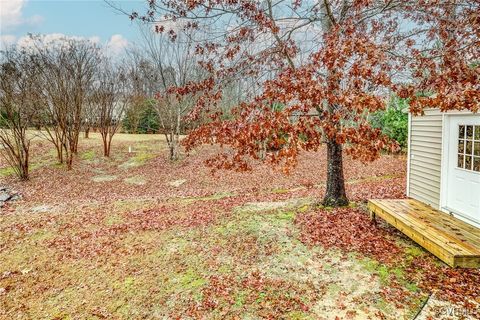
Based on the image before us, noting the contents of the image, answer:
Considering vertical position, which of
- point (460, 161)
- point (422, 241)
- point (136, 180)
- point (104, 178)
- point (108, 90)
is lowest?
point (136, 180)

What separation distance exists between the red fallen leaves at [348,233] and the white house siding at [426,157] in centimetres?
151

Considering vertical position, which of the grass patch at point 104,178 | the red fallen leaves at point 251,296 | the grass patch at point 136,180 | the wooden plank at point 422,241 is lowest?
the red fallen leaves at point 251,296

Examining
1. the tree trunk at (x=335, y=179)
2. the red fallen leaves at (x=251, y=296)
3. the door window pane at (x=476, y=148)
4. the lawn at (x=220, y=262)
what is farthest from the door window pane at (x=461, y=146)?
the red fallen leaves at (x=251, y=296)

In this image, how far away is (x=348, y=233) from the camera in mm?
6391

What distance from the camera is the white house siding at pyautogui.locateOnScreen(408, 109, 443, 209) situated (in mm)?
6977

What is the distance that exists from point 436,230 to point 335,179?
2.89m

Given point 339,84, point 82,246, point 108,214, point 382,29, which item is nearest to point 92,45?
point 108,214

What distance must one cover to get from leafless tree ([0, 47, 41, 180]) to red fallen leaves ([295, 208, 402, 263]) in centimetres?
1286

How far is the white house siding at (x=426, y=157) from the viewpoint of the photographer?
6.98 metres

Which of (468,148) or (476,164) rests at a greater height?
(468,148)

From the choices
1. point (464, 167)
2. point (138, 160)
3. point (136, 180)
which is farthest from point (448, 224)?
point (138, 160)

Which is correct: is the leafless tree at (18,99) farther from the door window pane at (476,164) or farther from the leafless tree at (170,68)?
the door window pane at (476,164)

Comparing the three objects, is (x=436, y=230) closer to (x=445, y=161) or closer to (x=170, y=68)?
(x=445, y=161)

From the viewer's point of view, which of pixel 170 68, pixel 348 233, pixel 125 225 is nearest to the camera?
A: pixel 348 233
